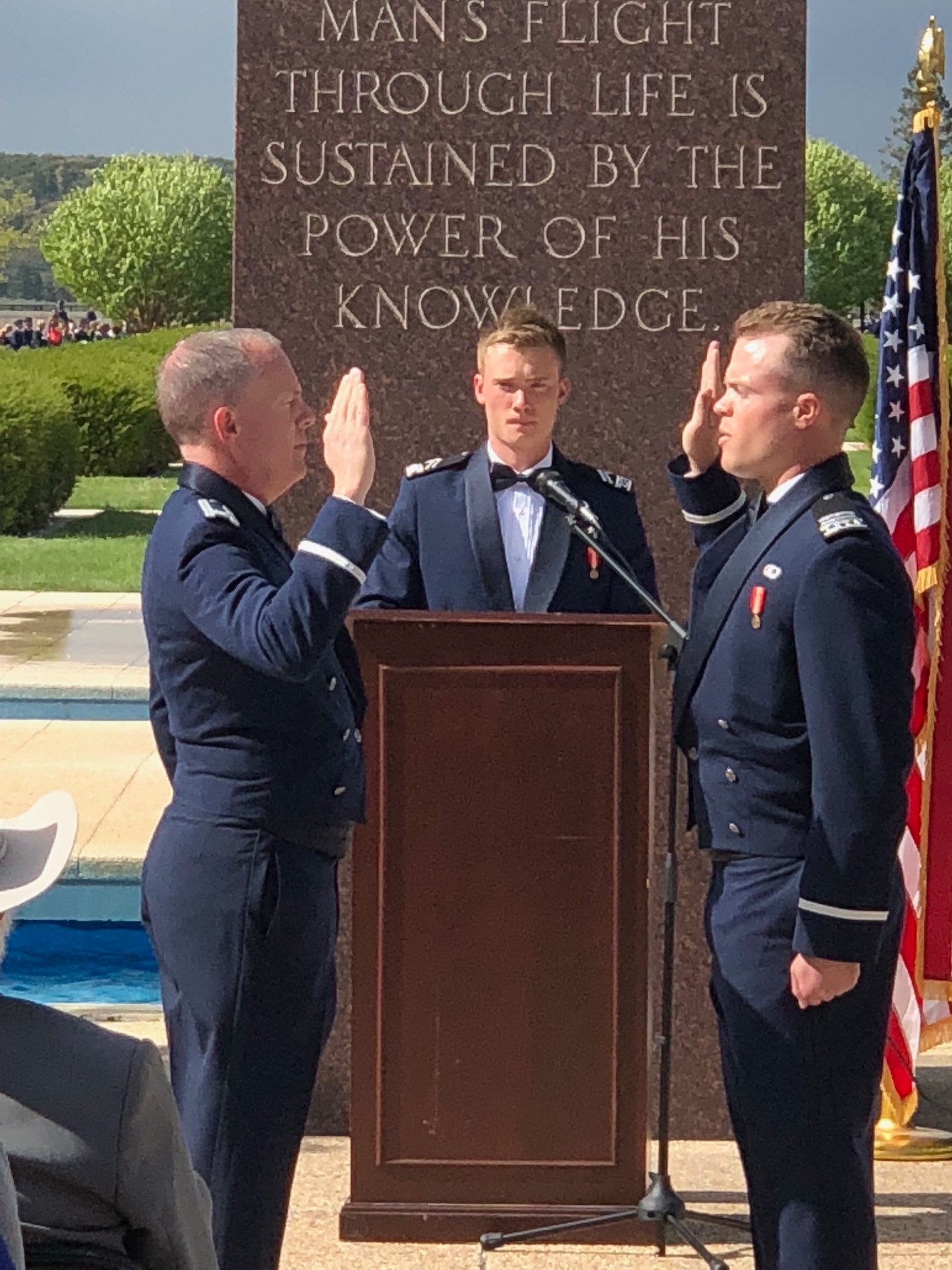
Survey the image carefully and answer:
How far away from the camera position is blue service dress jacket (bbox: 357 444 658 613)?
16.4 feet

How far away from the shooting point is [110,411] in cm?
3173

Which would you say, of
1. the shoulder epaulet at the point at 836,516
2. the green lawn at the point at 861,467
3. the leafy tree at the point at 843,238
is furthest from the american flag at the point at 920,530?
the leafy tree at the point at 843,238

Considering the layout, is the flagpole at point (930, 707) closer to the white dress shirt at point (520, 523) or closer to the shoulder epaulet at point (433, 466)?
the white dress shirt at point (520, 523)

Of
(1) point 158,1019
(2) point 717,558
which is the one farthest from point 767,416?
(1) point 158,1019

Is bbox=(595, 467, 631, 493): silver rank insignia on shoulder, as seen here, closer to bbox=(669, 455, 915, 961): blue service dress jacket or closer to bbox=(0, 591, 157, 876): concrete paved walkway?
bbox=(669, 455, 915, 961): blue service dress jacket

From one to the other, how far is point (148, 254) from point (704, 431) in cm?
8907

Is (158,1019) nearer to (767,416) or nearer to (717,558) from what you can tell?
(717,558)

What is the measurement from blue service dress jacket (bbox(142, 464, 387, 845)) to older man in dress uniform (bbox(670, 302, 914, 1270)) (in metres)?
0.65

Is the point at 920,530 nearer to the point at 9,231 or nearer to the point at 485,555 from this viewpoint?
the point at 485,555

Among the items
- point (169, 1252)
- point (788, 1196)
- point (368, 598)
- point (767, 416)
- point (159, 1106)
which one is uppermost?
point (767, 416)

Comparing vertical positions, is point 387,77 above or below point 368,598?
above

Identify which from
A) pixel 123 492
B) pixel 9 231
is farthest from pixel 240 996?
pixel 9 231

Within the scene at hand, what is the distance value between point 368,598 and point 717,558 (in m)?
1.22

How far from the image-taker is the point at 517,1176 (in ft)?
15.3
